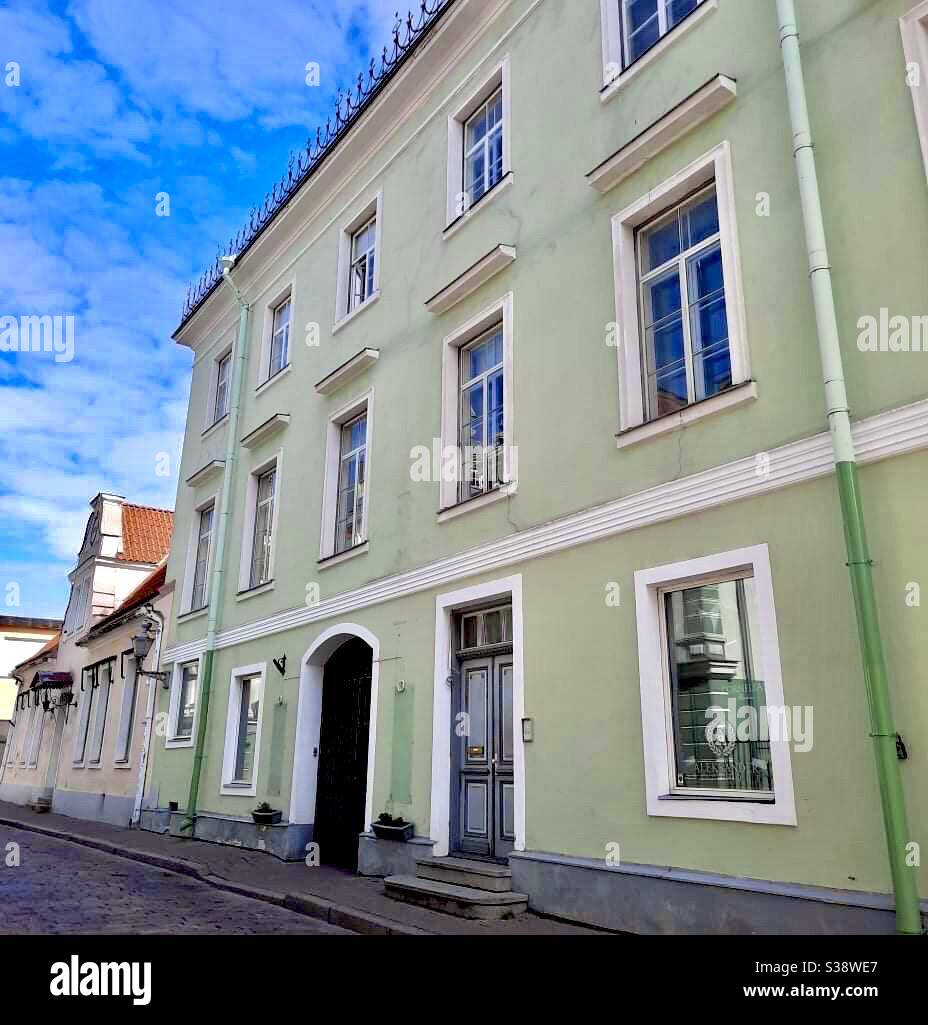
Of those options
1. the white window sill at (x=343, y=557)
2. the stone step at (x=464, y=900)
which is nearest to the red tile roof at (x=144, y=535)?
the white window sill at (x=343, y=557)

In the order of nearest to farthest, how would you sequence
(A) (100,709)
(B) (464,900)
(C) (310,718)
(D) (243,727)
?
(B) (464,900)
(C) (310,718)
(D) (243,727)
(A) (100,709)

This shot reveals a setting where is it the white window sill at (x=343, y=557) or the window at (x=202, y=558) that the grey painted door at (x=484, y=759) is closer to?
the white window sill at (x=343, y=557)

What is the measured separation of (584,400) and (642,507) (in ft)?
4.65

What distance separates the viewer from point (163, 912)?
328 inches

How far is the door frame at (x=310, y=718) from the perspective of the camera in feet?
39.2

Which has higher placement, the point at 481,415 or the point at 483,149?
the point at 483,149

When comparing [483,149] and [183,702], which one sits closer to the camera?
[483,149]

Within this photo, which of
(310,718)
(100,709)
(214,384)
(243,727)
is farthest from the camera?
(100,709)

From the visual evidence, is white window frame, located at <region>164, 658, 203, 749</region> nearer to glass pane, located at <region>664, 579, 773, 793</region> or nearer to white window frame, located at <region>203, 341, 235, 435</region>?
white window frame, located at <region>203, 341, 235, 435</region>

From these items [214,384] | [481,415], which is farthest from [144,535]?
[481,415]

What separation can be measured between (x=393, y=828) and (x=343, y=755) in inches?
98.1

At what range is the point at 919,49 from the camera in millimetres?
6414

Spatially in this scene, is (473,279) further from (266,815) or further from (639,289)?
(266,815)
